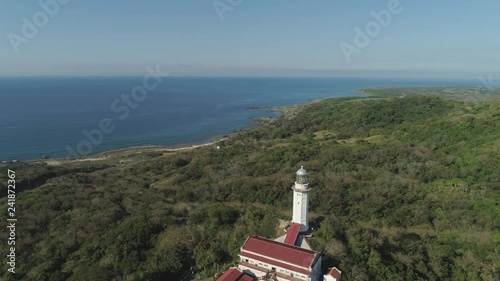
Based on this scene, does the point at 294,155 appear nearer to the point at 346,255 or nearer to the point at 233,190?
the point at 233,190

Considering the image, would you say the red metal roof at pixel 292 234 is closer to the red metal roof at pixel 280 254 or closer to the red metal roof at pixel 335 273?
the red metal roof at pixel 280 254

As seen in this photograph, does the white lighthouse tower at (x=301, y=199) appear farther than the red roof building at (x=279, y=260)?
Yes

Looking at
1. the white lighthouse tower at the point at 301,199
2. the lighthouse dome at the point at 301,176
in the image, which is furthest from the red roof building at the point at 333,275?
the lighthouse dome at the point at 301,176

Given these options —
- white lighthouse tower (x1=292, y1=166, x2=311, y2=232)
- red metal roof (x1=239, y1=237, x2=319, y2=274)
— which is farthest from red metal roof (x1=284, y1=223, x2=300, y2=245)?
red metal roof (x1=239, y1=237, x2=319, y2=274)

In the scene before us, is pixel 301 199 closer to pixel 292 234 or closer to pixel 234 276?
pixel 292 234

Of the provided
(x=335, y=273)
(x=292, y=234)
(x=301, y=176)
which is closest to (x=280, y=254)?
(x=292, y=234)
